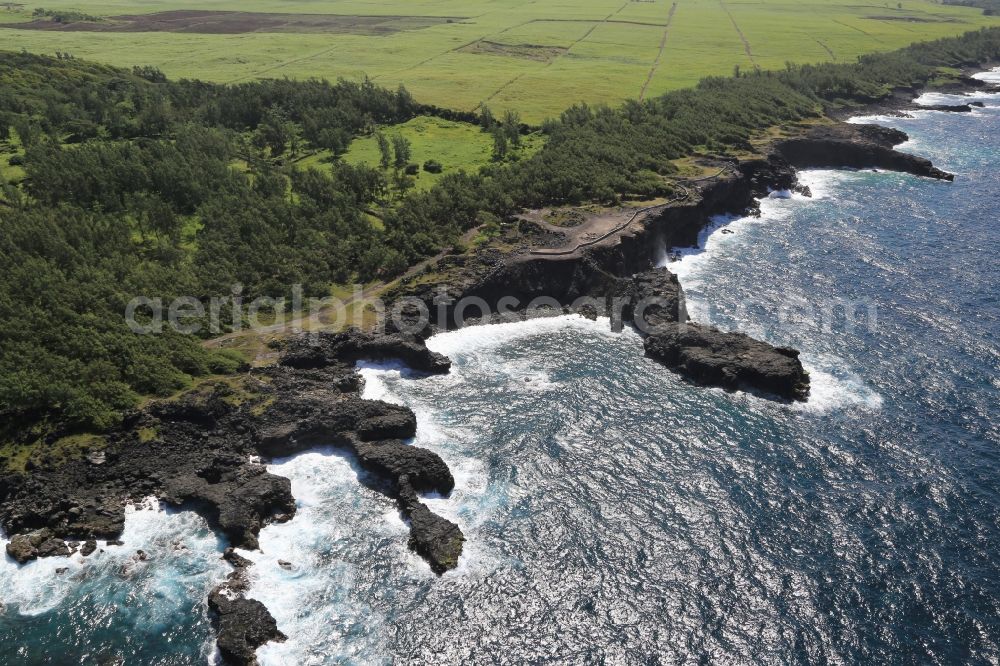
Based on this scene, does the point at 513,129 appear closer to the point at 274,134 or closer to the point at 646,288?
the point at 274,134

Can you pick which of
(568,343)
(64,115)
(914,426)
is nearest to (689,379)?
(568,343)

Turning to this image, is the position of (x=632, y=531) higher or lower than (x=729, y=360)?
lower

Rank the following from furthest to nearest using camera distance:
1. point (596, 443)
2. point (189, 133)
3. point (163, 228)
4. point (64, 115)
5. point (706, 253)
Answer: point (64, 115)
point (189, 133)
point (706, 253)
point (163, 228)
point (596, 443)

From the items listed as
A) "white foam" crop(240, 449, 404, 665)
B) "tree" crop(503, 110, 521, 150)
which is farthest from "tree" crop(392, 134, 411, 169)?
"white foam" crop(240, 449, 404, 665)

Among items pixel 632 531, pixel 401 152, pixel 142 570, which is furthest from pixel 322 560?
pixel 401 152

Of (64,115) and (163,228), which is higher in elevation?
(64,115)

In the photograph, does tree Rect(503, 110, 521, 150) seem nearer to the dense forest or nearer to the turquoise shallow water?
the dense forest

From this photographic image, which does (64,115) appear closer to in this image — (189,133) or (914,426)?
(189,133)
